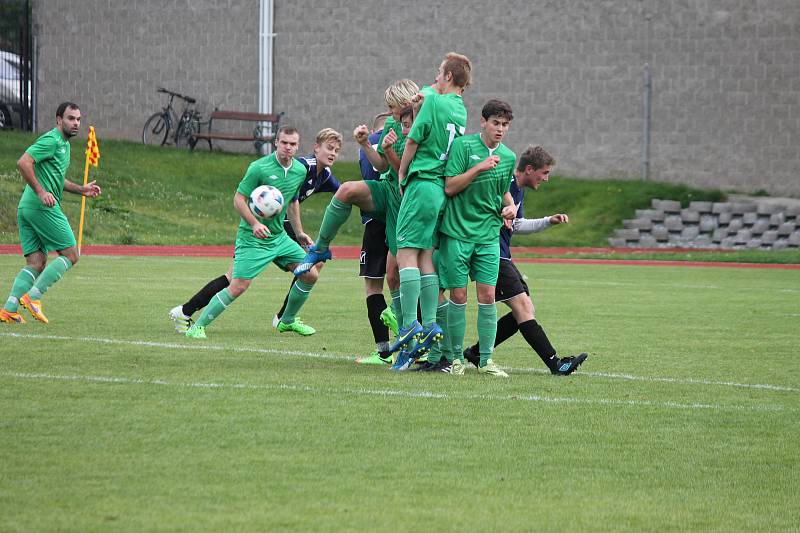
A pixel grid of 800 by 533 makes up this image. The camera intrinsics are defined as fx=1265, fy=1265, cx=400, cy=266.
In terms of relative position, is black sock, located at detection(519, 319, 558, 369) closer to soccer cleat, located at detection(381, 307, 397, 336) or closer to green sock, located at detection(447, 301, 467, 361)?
green sock, located at detection(447, 301, 467, 361)

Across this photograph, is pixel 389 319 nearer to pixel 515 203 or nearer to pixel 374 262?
pixel 374 262

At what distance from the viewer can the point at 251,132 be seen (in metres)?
33.3

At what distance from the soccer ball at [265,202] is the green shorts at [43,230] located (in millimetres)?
1952

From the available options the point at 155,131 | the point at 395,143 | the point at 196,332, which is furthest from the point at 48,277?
the point at 155,131

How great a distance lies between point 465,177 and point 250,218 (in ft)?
8.59

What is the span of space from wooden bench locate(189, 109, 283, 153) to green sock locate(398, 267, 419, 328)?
24538mm

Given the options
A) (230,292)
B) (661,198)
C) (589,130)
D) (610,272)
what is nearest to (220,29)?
(589,130)

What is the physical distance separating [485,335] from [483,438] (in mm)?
2318

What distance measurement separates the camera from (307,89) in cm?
3288

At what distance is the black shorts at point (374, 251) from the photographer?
9477 millimetres

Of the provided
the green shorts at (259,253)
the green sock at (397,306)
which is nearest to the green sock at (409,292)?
the green sock at (397,306)

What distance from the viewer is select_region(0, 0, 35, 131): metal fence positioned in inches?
1355

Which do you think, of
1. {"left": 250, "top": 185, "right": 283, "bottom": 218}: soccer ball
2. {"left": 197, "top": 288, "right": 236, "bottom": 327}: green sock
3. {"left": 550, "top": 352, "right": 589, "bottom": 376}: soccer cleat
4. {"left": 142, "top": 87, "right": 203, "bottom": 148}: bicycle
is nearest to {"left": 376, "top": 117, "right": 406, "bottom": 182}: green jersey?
{"left": 250, "top": 185, "right": 283, "bottom": 218}: soccer ball

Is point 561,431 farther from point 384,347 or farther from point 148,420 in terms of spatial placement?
point 384,347
